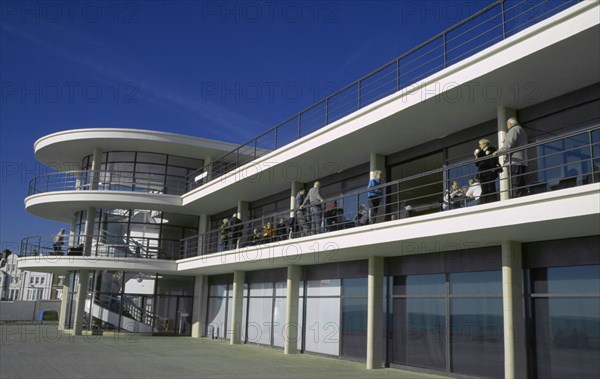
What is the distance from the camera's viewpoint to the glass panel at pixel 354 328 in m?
16.0

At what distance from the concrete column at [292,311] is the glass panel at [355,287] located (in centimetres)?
236

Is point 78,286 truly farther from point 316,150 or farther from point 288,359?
point 316,150

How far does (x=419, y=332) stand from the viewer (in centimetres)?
1407

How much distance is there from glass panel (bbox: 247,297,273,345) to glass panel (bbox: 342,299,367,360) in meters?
4.81

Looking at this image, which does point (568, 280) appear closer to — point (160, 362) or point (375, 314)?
point (375, 314)

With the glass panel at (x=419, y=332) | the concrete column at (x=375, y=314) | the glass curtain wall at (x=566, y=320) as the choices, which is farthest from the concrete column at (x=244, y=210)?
the glass curtain wall at (x=566, y=320)

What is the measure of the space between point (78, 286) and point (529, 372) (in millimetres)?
19961

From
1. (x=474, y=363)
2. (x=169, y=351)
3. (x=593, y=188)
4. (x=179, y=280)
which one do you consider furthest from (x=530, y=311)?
(x=179, y=280)

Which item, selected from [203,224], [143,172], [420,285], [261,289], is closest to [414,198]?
[420,285]

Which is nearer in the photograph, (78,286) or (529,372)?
(529,372)

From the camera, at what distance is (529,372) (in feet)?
37.0

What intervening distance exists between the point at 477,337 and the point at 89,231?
18.8 m

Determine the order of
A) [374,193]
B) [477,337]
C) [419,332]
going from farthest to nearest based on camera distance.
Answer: [374,193] < [419,332] < [477,337]

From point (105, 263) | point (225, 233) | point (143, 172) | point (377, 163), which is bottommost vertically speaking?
point (105, 263)
